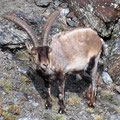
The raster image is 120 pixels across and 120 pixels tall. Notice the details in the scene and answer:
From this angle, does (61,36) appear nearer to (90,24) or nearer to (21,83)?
(21,83)

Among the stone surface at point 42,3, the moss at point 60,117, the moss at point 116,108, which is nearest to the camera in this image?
the moss at point 60,117

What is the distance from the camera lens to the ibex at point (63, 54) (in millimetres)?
8211

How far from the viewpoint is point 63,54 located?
8.84 meters

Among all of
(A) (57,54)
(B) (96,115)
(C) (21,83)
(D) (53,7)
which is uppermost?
(D) (53,7)

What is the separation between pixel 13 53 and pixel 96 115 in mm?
4008

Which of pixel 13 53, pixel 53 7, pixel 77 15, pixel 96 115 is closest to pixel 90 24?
pixel 77 15

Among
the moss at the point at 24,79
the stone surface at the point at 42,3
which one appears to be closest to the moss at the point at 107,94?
the moss at the point at 24,79

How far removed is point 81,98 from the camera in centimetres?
1011

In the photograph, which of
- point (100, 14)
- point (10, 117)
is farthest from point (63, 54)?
point (100, 14)

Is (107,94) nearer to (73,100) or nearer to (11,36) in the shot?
(73,100)

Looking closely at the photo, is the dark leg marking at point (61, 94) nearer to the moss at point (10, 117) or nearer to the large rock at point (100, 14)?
the moss at point (10, 117)

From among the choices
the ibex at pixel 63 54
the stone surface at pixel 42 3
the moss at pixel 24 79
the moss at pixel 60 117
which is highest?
the stone surface at pixel 42 3

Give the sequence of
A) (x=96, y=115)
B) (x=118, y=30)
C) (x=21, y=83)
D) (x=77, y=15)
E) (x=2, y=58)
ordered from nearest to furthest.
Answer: (x=96, y=115), (x=21, y=83), (x=2, y=58), (x=118, y=30), (x=77, y=15)

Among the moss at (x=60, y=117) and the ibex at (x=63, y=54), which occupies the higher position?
the ibex at (x=63, y=54)
